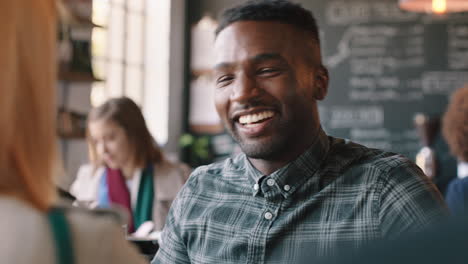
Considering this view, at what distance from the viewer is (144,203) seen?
346 centimetres

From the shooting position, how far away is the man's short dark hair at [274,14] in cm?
153

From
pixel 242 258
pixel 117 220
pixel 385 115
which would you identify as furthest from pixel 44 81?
pixel 385 115

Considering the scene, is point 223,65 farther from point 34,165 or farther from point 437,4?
point 437,4

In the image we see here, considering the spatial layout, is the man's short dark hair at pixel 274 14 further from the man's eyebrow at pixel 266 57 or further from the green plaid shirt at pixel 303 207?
the green plaid shirt at pixel 303 207

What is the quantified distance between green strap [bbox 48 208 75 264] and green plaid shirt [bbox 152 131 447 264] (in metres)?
0.68

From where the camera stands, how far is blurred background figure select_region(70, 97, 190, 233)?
11.4 ft

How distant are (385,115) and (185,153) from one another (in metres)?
2.08

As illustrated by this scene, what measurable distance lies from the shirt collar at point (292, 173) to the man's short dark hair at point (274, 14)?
0.90 feet

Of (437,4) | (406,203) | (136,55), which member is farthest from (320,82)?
(136,55)

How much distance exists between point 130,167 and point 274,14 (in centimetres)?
223

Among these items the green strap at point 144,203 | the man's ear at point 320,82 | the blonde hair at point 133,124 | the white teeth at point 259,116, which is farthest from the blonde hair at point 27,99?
the blonde hair at point 133,124

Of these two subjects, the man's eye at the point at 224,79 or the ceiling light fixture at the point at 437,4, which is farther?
the ceiling light fixture at the point at 437,4

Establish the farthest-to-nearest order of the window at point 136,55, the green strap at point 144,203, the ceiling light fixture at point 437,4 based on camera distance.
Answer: the window at point 136,55 → the ceiling light fixture at point 437,4 → the green strap at point 144,203

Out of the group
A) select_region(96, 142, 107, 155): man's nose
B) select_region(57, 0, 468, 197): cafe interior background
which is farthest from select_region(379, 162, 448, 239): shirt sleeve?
select_region(57, 0, 468, 197): cafe interior background
